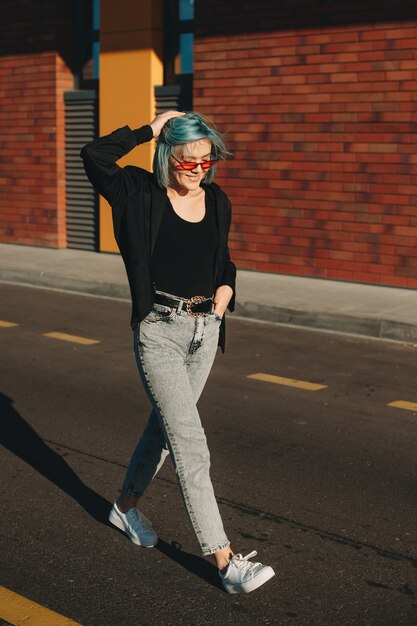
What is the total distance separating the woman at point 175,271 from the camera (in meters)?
4.47

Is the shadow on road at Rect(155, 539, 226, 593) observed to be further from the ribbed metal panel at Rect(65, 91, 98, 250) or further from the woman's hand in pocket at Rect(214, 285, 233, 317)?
the ribbed metal panel at Rect(65, 91, 98, 250)

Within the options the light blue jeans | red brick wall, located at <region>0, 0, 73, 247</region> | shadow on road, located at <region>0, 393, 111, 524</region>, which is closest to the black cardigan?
the light blue jeans

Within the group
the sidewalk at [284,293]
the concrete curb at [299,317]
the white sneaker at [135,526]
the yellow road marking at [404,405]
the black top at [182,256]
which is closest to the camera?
the black top at [182,256]

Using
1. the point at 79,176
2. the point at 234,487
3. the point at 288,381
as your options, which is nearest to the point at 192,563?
the point at 234,487

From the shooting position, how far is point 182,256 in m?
4.53

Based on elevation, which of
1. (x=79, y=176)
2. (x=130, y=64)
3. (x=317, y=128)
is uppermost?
(x=130, y=64)

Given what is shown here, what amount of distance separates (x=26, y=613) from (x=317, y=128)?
10178mm

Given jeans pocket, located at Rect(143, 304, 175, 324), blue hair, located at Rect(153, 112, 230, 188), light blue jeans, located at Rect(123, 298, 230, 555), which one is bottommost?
light blue jeans, located at Rect(123, 298, 230, 555)

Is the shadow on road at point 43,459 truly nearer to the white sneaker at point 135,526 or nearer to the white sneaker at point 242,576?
the white sneaker at point 135,526

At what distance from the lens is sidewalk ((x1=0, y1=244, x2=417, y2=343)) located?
430 inches

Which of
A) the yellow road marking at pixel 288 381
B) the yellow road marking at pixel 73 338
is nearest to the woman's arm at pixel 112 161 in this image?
the yellow road marking at pixel 288 381

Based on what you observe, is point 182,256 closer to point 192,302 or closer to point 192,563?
point 192,302

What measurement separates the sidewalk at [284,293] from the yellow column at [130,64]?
4.98 ft

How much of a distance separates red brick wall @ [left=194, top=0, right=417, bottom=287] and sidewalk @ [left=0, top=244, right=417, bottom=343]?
1.46ft
